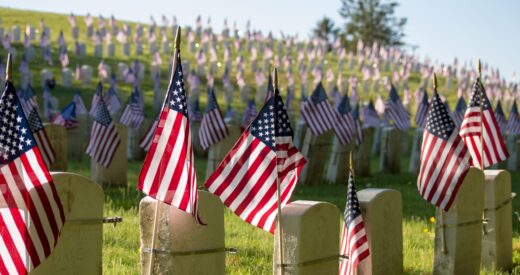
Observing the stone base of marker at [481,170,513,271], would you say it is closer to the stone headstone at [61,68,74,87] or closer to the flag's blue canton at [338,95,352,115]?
the flag's blue canton at [338,95,352,115]

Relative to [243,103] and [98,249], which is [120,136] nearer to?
[98,249]

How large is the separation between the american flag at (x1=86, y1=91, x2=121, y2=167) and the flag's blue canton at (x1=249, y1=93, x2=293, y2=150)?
389 inches

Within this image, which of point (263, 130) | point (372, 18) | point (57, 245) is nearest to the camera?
point (57, 245)

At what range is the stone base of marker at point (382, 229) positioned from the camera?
8.23m

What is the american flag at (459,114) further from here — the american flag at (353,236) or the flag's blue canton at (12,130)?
the flag's blue canton at (12,130)

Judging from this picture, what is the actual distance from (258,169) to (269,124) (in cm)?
35

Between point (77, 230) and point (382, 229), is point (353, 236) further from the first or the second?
point (77, 230)

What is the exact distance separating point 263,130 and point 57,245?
1.72 metres

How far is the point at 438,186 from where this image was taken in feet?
31.0

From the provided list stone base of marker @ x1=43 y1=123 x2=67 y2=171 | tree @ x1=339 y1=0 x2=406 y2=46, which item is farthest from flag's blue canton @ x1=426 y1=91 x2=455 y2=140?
tree @ x1=339 y1=0 x2=406 y2=46

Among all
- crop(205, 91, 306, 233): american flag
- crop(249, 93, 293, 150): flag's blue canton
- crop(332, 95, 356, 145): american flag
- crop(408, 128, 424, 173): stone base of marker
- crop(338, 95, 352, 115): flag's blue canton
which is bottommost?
crop(408, 128, 424, 173): stone base of marker

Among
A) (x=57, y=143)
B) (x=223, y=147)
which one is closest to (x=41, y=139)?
(x=57, y=143)

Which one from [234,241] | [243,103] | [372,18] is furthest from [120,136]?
[372,18]

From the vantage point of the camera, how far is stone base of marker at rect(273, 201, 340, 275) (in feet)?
22.8
